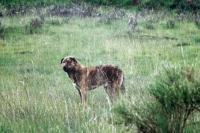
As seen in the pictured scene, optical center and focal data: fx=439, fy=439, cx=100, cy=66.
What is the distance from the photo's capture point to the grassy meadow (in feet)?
18.7

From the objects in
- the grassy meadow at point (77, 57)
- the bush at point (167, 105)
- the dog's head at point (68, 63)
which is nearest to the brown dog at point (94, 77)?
the dog's head at point (68, 63)

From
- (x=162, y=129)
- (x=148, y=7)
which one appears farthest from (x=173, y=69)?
(x=148, y=7)

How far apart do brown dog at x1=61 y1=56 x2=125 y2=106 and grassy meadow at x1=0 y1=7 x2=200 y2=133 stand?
190 mm

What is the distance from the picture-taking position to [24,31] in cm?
1700

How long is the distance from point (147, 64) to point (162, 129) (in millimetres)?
6872

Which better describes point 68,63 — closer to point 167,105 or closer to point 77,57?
point 77,57

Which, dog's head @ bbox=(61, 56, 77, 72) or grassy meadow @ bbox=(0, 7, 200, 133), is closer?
grassy meadow @ bbox=(0, 7, 200, 133)

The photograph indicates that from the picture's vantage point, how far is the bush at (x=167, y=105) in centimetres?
423

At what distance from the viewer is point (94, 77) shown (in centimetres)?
889

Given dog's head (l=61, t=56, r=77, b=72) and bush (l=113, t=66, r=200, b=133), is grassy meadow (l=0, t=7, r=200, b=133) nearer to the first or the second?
bush (l=113, t=66, r=200, b=133)

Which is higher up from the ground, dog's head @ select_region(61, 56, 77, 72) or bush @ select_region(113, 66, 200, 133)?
bush @ select_region(113, 66, 200, 133)

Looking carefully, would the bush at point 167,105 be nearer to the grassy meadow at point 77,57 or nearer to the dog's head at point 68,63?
the grassy meadow at point 77,57

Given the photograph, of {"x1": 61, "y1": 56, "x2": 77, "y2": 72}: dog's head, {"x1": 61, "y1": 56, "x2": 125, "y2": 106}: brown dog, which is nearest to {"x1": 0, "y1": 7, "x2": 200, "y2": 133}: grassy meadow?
{"x1": 61, "y1": 56, "x2": 125, "y2": 106}: brown dog

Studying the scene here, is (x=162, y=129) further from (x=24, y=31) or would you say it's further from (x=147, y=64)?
(x=24, y=31)
